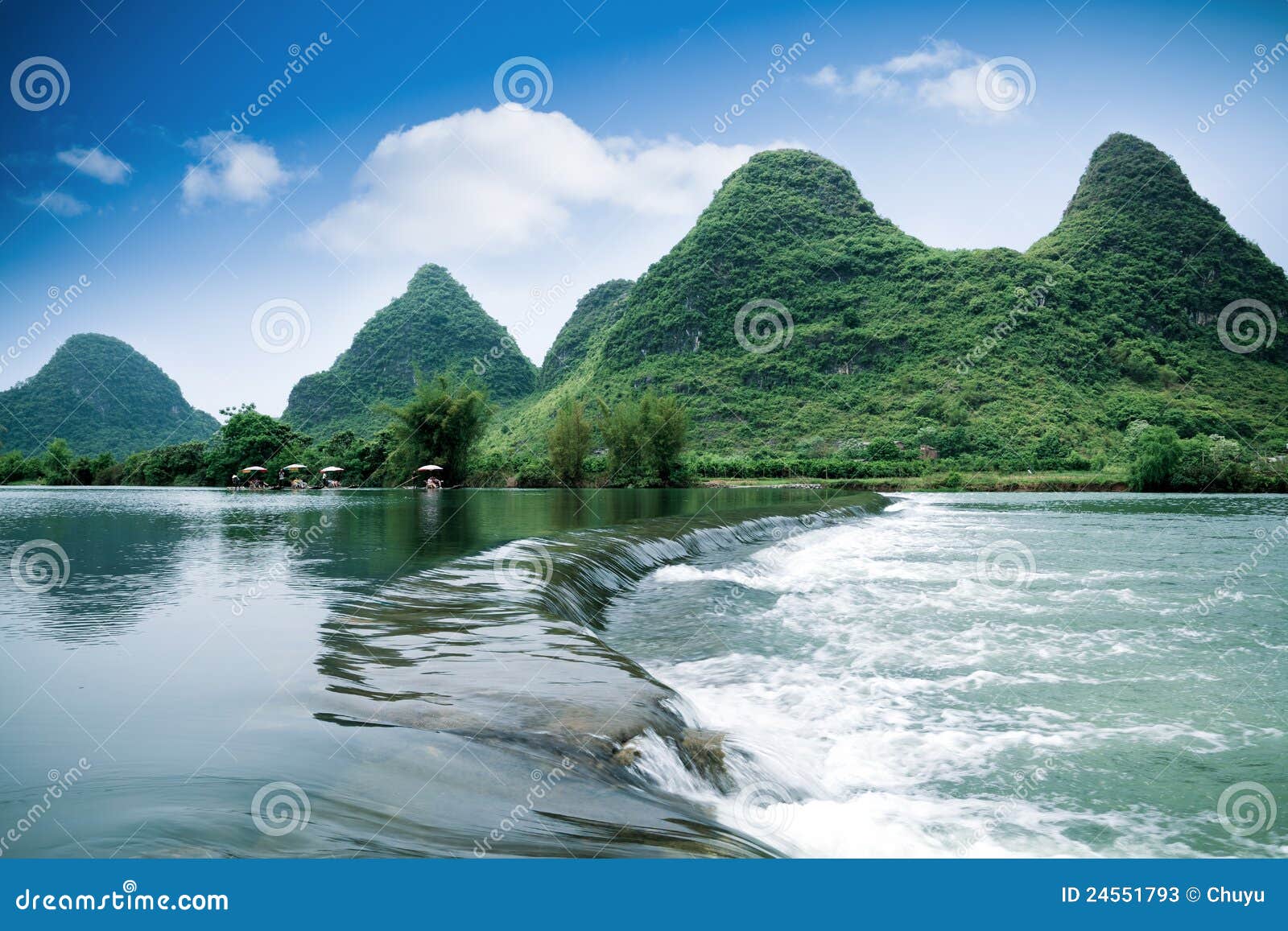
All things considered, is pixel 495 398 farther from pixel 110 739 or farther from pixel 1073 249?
pixel 110 739

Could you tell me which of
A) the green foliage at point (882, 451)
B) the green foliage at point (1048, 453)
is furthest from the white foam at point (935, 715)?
the green foliage at point (882, 451)

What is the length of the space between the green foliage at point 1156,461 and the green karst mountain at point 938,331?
Answer: 32.7ft

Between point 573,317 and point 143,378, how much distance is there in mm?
65699

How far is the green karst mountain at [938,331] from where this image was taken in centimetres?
6003

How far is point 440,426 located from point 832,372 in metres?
48.1

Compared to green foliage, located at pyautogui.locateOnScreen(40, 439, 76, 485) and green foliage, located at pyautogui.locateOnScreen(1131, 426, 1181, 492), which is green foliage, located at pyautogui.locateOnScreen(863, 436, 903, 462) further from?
green foliage, located at pyautogui.locateOnScreen(40, 439, 76, 485)

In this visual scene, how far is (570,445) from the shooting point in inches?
1718

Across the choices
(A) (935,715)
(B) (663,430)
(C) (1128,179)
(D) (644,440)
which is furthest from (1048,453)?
(C) (1128,179)

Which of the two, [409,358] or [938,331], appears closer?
[938,331]

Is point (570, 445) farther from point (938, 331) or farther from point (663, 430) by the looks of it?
point (938, 331)

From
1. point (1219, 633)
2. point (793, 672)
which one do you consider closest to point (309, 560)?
point (793, 672)

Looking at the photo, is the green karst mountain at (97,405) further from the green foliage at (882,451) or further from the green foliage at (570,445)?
the green foliage at (882,451)

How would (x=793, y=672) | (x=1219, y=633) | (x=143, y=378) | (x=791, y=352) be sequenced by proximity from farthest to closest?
1. (x=791, y=352)
2. (x=143, y=378)
3. (x=1219, y=633)
4. (x=793, y=672)

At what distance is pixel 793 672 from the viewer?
676 centimetres
